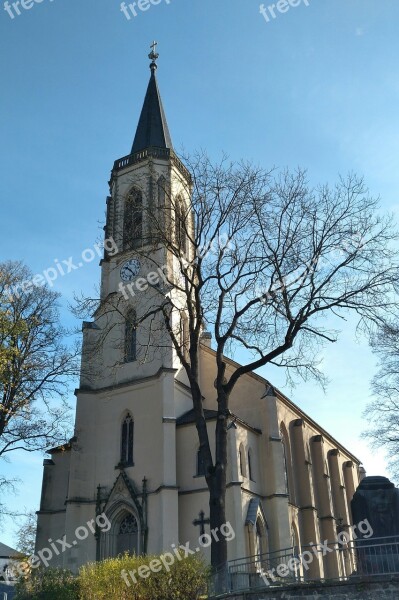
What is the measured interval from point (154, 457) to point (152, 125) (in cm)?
2137

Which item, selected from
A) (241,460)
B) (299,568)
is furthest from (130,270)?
(299,568)

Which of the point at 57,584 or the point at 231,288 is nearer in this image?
the point at 57,584

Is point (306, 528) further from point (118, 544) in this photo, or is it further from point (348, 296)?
point (348, 296)

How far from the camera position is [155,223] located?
1862 centimetres

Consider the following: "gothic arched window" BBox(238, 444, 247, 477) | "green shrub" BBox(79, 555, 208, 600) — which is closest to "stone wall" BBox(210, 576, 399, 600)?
"green shrub" BBox(79, 555, 208, 600)

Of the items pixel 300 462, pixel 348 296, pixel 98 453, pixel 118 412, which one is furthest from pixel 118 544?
pixel 348 296

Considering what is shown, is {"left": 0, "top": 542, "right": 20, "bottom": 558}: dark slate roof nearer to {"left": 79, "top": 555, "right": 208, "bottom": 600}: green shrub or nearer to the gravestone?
{"left": 79, "top": 555, "right": 208, "bottom": 600}: green shrub

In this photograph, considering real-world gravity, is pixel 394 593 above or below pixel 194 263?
below

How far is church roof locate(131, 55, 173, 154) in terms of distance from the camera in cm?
3522

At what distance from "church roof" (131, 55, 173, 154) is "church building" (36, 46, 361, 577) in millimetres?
2225

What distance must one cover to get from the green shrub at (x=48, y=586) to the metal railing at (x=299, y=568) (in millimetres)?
4392

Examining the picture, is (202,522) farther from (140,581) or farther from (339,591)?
(339,591)

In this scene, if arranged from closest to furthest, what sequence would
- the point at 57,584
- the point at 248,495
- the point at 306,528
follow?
the point at 57,584
the point at 248,495
the point at 306,528

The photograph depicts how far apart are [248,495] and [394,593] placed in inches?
554
